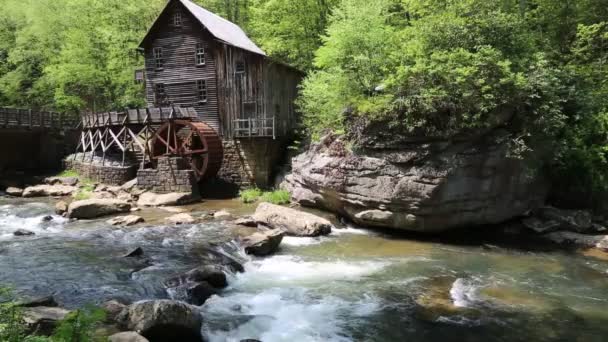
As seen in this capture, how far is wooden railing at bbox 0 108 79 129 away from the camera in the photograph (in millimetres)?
22900

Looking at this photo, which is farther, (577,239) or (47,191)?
(47,191)

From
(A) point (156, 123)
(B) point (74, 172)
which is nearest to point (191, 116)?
(A) point (156, 123)

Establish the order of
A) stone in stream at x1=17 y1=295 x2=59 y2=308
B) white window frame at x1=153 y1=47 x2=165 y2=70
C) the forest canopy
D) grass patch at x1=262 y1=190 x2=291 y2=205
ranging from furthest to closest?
white window frame at x1=153 y1=47 x2=165 y2=70 → grass patch at x1=262 y1=190 x2=291 y2=205 → the forest canopy → stone in stream at x1=17 y1=295 x2=59 y2=308

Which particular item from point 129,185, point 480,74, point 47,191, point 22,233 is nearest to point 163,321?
point 22,233

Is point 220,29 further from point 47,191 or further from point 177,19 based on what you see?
point 47,191

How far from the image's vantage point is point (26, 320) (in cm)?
521

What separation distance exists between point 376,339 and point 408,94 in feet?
23.4

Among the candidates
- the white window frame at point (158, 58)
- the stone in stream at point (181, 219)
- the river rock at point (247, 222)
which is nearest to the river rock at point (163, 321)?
the river rock at point (247, 222)

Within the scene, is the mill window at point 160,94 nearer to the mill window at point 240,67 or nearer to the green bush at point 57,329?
the mill window at point 240,67

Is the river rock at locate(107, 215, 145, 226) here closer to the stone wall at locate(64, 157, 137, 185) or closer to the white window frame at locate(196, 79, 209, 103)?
the stone wall at locate(64, 157, 137, 185)

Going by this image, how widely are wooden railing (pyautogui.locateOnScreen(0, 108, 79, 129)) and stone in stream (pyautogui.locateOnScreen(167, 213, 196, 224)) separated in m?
15.0

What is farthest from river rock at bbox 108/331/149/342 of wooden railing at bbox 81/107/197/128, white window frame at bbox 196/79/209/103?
white window frame at bbox 196/79/209/103

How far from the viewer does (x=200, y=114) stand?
821 inches

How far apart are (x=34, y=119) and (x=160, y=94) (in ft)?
28.3
